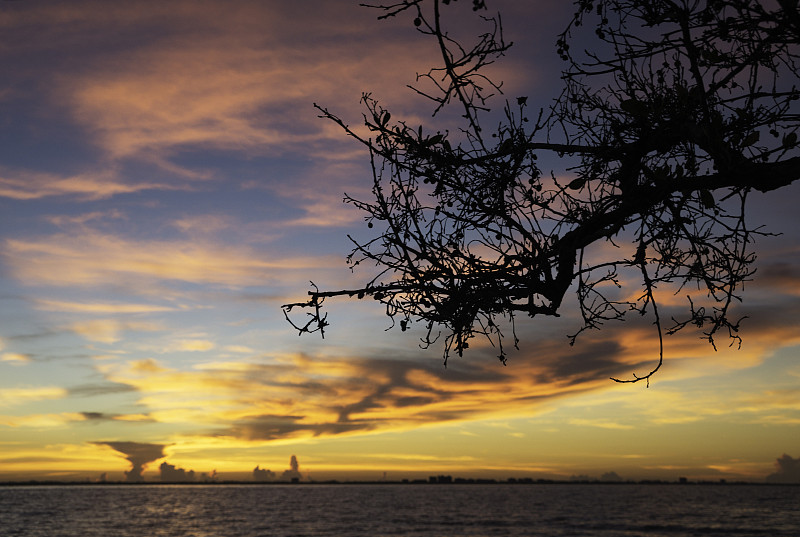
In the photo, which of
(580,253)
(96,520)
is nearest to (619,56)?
(580,253)

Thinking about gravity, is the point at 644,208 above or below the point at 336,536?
above

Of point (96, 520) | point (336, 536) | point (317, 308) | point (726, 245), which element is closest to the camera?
point (317, 308)

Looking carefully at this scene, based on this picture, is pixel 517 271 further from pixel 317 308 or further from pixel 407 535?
pixel 407 535

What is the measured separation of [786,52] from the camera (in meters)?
5.68

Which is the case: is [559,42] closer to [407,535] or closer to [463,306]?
[463,306]

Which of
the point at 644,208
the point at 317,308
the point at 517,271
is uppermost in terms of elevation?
the point at 644,208

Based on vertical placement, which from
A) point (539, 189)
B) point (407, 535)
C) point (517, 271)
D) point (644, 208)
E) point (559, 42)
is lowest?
point (407, 535)

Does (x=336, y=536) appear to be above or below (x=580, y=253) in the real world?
below

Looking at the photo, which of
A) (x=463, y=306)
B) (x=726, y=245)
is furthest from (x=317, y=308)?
(x=726, y=245)

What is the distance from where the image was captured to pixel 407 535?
75812 millimetres

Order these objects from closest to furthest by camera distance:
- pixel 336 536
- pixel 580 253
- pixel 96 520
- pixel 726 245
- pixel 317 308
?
1. pixel 317 308
2. pixel 580 253
3. pixel 726 245
4. pixel 336 536
5. pixel 96 520

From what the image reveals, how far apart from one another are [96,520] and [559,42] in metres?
123

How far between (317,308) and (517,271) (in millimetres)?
1740

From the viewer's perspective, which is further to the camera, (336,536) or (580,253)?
(336,536)
